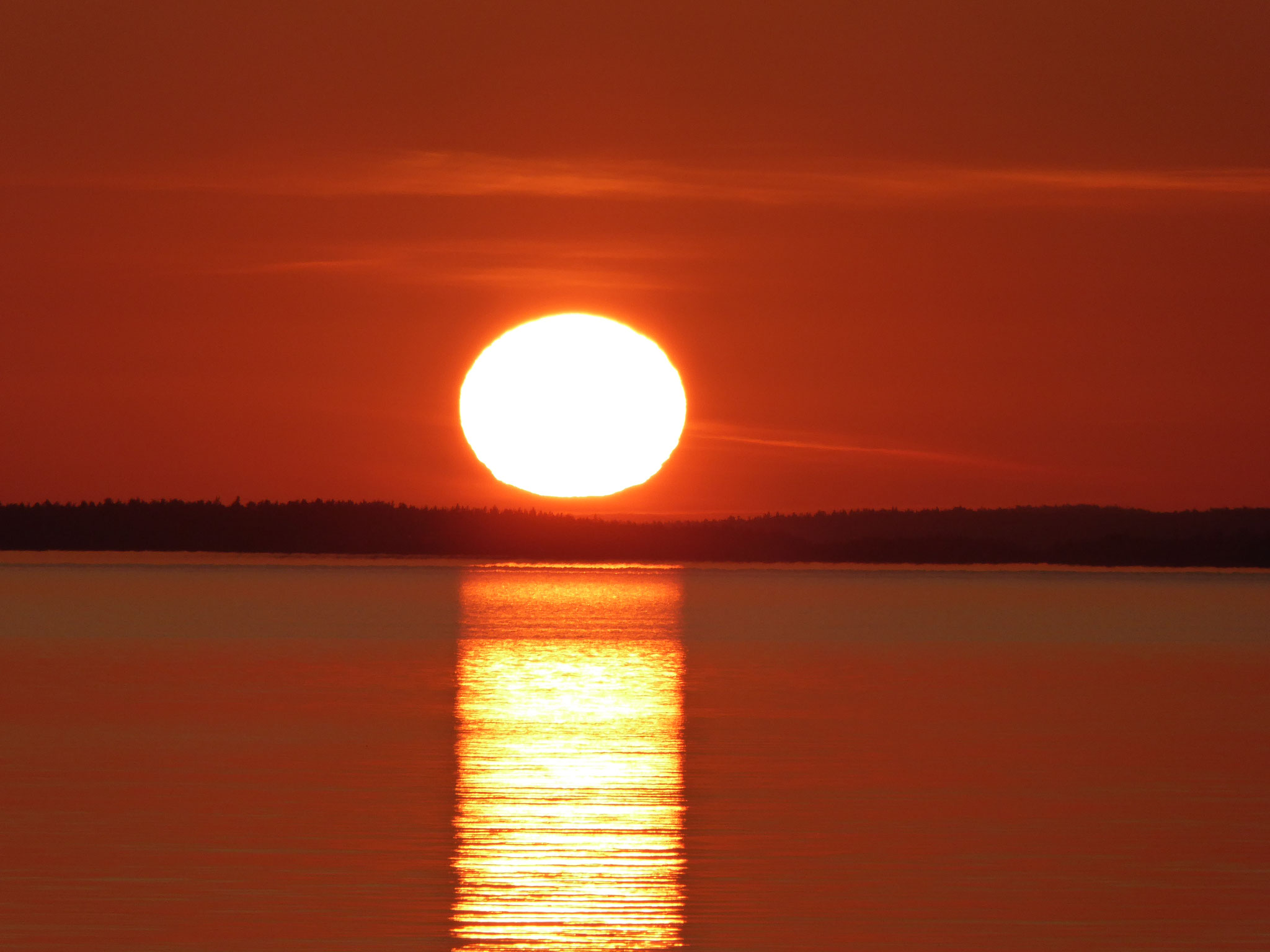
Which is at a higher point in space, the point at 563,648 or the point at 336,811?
the point at 563,648

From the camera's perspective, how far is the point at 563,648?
39.0 m

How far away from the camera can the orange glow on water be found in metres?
12.2

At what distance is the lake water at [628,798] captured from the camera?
12305mm

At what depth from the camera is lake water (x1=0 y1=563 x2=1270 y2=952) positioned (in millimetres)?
12305

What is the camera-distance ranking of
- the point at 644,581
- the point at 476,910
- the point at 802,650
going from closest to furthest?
the point at 476,910
the point at 802,650
the point at 644,581

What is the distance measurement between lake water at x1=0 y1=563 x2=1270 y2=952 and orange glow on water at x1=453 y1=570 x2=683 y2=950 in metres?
0.05

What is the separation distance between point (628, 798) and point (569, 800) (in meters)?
0.58

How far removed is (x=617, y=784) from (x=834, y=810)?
229 cm

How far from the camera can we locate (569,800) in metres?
16.8

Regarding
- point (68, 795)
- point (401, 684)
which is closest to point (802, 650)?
point (401, 684)

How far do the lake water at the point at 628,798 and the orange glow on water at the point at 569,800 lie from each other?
5cm

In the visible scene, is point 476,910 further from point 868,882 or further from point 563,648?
point 563,648

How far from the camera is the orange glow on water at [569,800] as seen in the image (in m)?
12.2

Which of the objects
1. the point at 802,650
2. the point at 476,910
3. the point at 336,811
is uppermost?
the point at 802,650
